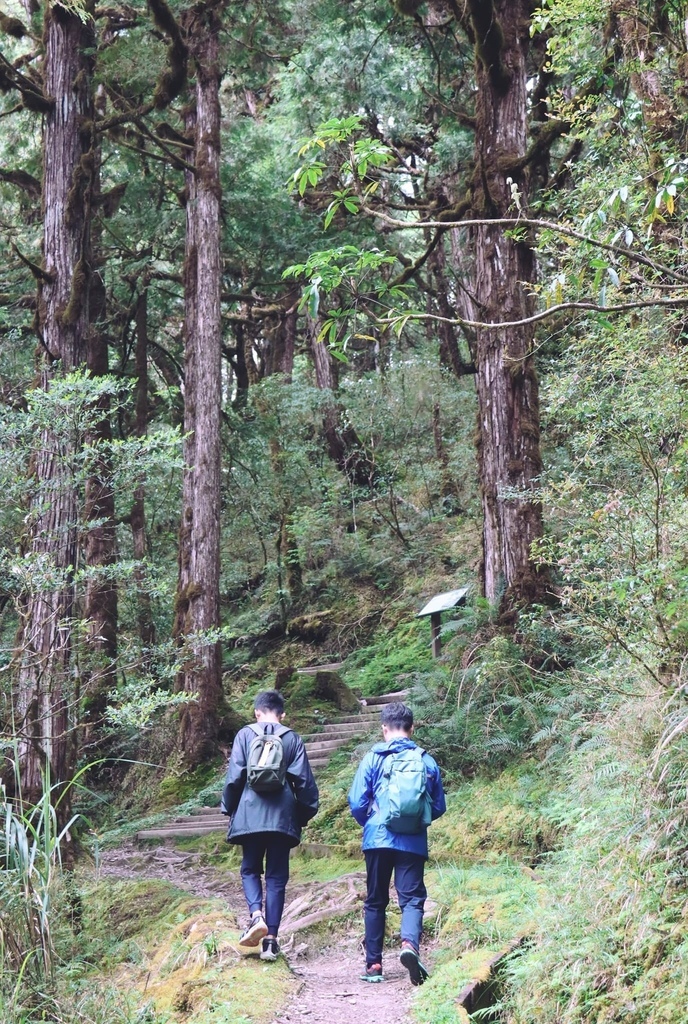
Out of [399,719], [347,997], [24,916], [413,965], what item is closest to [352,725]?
[399,719]

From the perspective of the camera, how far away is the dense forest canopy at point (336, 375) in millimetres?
Result: 5965

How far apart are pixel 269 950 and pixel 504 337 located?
6856 millimetres

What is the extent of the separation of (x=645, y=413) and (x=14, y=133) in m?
12.6

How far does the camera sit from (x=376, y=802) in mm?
5293

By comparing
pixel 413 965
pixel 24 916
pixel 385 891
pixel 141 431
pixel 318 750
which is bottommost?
pixel 318 750

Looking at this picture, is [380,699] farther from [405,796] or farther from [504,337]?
[405,796]

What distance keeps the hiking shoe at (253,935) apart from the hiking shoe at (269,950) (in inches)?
1.5

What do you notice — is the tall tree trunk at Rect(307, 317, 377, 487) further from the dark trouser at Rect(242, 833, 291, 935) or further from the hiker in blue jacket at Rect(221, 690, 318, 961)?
the dark trouser at Rect(242, 833, 291, 935)

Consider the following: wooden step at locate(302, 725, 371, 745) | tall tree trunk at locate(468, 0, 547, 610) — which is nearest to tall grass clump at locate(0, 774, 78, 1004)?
tall tree trunk at locate(468, 0, 547, 610)

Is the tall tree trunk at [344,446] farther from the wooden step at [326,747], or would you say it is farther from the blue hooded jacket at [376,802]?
the blue hooded jacket at [376,802]

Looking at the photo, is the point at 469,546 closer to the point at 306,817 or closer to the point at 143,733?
the point at 143,733

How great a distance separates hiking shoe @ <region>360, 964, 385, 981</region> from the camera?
5145mm

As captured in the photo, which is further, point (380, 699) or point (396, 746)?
point (380, 699)

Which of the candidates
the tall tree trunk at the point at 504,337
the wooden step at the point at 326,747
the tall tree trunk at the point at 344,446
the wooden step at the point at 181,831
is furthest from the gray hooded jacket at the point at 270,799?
the tall tree trunk at the point at 344,446
